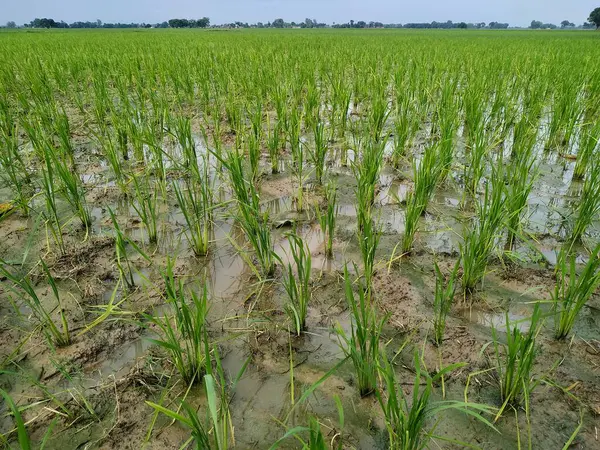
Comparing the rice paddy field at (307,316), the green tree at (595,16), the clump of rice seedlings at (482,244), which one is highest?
the green tree at (595,16)

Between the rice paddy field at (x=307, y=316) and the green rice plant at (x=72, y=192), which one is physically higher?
the green rice plant at (x=72, y=192)

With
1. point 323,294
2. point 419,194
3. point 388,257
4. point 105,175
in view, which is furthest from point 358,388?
point 105,175

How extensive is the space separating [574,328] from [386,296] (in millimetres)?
721

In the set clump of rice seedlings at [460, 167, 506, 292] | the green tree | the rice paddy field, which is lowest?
the rice paddy field

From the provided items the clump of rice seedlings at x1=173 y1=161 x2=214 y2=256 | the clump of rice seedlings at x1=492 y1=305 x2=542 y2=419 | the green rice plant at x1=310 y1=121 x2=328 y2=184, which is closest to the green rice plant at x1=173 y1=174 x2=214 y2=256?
the clump of rice seedlings at x1=173 y1=161 x2=214 y2=256

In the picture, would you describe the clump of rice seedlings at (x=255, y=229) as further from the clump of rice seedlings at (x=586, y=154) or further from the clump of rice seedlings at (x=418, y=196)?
the clump of rice seedlings at (x=586, y=154)

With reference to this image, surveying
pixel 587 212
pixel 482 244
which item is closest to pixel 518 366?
pixel 482 244

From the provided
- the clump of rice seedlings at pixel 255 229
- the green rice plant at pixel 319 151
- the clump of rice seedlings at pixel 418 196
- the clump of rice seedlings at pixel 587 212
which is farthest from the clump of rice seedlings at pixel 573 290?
the green rice plant at pixel 319 151

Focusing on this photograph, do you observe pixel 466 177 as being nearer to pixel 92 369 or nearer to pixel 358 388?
pixel 358 388

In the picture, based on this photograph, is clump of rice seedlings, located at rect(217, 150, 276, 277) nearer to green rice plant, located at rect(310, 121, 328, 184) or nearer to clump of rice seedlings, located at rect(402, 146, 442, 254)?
clump of rice seedlings, located at rect(402, 146, 442, 254)

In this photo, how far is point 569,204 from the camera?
234 centimetres

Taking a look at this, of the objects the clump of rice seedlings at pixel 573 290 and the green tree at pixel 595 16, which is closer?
the clump of rice seedlings at pixel 573 290

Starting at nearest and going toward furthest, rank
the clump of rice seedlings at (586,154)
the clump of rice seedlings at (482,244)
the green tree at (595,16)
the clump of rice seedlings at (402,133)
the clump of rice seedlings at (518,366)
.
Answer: the clump of rice seedlings at (518,366) → the clump of rice seedlings at (482,244) → the clump of rice seedlings at (586,154) → the clump of rice seedlings at (402,133) → the green tree at (595,16)

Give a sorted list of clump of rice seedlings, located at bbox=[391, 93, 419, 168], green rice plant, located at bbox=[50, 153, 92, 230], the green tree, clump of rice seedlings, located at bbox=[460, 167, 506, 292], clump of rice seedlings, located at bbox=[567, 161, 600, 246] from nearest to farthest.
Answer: clump of rice seedlings, located at bbox=[460, 167, 506, 292], clump of rice seedlings, located at bbox=[567, 161, 600, 246], green rice plant, located at bbox=[50, 153, 92, 230], clump of rice seedlings, located at bbox=[391, 93, 419, 168], the green tree
